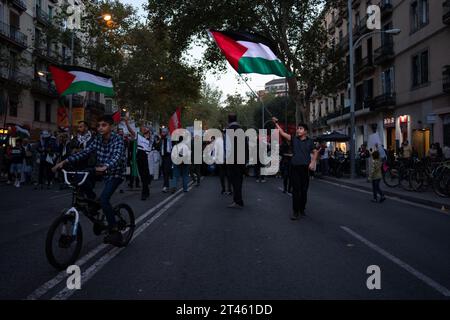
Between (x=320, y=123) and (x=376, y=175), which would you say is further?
(x=320, y=123)

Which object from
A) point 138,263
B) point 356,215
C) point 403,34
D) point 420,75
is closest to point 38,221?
point 138,263

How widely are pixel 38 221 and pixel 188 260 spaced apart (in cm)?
429

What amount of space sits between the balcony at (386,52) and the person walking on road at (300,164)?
1040 inches

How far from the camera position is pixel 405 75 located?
99.5 feet

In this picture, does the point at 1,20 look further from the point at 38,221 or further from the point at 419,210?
the point at 419,210

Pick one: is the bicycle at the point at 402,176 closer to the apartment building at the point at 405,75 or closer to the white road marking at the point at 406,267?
the apartment building at the point at 405,75

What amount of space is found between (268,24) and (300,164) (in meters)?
25.9

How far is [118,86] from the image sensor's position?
44.1m

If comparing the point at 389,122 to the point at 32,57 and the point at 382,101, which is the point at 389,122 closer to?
the point at 382,101

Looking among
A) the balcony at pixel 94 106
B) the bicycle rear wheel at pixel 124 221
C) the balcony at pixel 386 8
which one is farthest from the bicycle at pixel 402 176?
the balcony at pixel 94 106

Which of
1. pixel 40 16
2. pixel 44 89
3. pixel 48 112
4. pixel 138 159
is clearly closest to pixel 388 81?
pixel 138 159

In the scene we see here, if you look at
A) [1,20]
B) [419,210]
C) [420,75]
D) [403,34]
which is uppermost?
[1,20]

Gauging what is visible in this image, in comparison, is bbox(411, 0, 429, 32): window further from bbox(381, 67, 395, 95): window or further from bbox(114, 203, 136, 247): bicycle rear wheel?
bbox(114, 203, 136, 247): bicycle rear wheel

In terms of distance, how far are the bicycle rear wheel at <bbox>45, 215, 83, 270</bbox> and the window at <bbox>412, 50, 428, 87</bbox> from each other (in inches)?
1048
